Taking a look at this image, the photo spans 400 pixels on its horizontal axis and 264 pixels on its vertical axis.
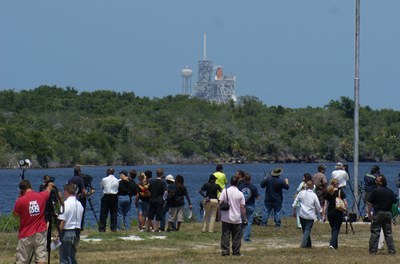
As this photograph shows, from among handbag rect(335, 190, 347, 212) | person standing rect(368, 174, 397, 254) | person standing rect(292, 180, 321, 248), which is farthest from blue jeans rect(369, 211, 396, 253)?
person standing rect(292, 180, 321, 248)

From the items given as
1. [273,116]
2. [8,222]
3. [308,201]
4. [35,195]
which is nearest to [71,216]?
[35,195]

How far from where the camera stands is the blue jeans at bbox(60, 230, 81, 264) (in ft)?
66.5

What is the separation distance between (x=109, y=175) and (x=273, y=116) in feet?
498

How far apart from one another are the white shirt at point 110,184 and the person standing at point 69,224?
814cm

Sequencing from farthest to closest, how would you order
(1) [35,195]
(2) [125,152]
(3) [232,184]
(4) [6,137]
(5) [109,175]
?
(2) [125,152] → (4) [6,137] → (5) [109,175] → (3) [232,184] → (1) [35,195]

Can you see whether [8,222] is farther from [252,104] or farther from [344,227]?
[252,104]

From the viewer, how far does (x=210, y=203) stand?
2902cm

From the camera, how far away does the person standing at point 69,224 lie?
20.2m

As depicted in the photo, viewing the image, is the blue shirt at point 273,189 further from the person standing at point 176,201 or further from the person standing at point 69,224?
the person standing at point 69,224

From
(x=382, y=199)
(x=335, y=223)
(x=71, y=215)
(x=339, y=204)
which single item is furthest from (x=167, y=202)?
(x=71, y=215)

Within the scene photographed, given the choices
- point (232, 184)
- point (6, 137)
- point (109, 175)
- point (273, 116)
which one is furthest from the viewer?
point (273, 116)

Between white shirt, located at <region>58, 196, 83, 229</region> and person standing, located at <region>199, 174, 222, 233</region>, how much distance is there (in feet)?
29.3

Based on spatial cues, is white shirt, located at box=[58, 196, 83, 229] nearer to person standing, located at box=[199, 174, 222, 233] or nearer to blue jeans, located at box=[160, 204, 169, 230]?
person standing, located at box=[199, 174, 222, 233]

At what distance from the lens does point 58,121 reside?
476ft
